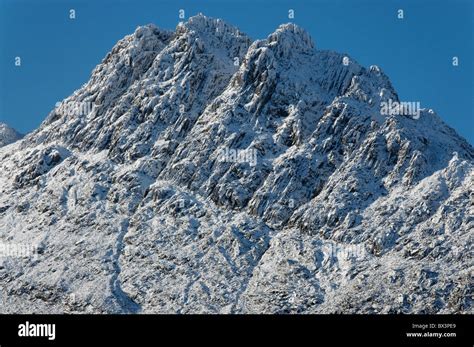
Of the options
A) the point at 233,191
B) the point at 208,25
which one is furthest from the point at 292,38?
the point at 233,191

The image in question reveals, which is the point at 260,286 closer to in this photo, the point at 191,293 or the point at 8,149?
the point at 191,293

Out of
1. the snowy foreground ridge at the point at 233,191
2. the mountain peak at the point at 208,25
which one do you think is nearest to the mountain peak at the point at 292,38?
the snowy foreground ridge at the point at 233,191

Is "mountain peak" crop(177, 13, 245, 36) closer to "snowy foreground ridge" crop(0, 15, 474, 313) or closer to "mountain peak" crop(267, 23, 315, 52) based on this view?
"snowy foreground ridge" crop(0, 15, 474, 313)

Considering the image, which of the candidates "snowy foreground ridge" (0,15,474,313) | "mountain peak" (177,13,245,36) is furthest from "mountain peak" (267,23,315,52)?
"mountain peak" (177,13,245,36)

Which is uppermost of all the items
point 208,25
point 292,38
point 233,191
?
point 208,25

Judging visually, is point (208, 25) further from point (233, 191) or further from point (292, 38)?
point (233, 191)
